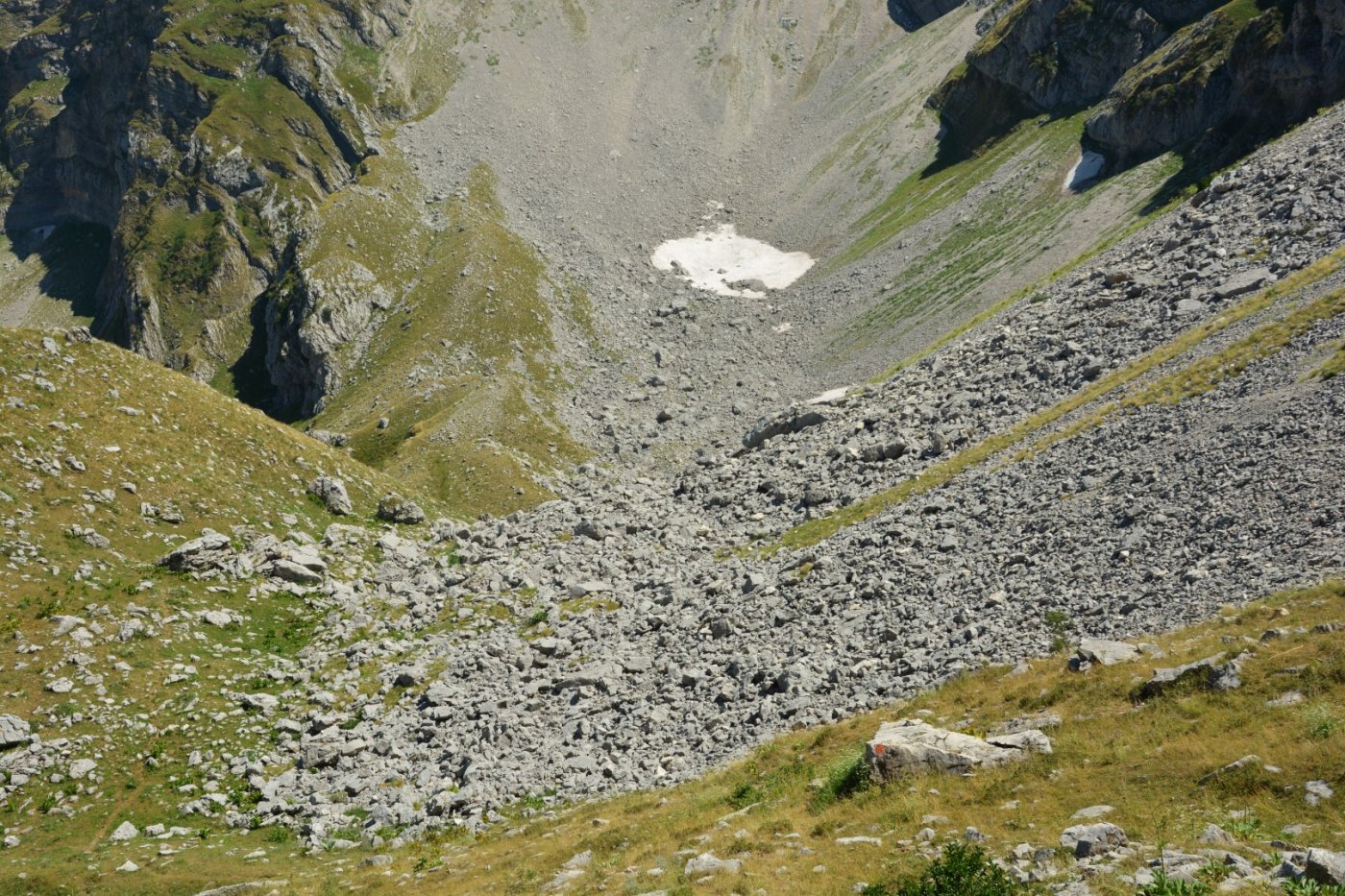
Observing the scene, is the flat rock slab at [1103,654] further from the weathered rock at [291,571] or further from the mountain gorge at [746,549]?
the weathered rock at [291,571]

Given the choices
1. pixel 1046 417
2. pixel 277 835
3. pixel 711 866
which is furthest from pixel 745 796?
pixel 1046 417

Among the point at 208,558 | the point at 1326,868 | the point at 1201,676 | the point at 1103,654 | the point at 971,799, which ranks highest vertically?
the point at 208,558

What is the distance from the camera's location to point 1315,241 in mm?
49969

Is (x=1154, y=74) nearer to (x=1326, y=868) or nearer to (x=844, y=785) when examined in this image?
(x=844, y=785)

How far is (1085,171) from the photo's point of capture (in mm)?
112000

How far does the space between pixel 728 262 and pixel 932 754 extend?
413 ft

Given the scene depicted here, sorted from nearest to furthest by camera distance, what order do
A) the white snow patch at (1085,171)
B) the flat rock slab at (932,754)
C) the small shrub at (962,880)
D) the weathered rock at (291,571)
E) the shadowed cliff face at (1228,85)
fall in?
the small shrub at (962,880), the flat rock slab at (932,754), the weathered rock at (291,571), the shadowed cliff face at (1228,85), the white snow patch at (1085,171)

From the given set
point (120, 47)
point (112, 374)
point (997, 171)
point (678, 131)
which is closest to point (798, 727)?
point (112, 374)

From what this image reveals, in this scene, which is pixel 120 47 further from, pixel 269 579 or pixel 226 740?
pixel 226 740

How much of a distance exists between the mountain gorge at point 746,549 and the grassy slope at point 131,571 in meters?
0.19

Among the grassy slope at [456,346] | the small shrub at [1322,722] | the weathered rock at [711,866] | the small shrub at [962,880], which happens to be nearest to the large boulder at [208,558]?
the grassy slope at [456,346]

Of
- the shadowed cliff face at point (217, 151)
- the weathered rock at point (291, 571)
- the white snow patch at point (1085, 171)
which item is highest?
the shadowed cliff face at point (217, 151)

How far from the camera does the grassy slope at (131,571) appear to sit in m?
33.5

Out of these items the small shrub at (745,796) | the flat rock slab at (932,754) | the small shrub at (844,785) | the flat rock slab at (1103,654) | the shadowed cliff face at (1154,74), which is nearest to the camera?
the flat rock slab at (932,754)
